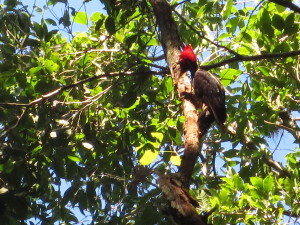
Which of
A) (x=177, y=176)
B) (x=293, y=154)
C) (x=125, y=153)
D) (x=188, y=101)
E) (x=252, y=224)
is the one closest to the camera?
(x=177, y=176)

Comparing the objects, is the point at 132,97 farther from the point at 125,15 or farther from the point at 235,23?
the point at 235,23

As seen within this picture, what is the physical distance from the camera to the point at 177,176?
9.00 ft

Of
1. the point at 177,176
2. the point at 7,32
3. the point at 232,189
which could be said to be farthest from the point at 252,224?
the point at 7,32

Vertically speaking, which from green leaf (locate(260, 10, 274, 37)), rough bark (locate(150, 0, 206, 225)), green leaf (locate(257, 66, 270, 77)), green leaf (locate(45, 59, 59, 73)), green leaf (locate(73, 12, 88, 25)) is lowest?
rough bark (locate(150, 0, 206, 225))

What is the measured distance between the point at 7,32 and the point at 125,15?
1.42 metres

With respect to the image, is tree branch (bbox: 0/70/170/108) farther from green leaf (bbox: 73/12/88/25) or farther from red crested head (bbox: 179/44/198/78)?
green leaf (bbox: 73/12/88/25)

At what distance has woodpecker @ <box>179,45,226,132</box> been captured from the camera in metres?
3.92

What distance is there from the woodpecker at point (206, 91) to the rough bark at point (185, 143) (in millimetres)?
93

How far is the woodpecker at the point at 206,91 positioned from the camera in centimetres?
392

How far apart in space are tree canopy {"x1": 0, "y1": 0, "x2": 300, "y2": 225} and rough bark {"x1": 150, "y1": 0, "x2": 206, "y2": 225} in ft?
0.05

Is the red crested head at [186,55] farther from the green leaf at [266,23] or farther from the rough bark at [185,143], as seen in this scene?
the green leaf at [266,23]

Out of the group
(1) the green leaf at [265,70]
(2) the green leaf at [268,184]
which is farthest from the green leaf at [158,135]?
(1) the green leaf at [265,70]

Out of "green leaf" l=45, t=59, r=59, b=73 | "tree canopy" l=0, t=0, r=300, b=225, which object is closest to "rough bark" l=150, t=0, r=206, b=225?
"tree canopy" l=0, t=0, r=300, b=225

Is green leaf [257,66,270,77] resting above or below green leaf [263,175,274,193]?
above
